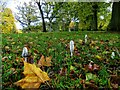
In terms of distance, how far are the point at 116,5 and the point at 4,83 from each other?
40.1 ft

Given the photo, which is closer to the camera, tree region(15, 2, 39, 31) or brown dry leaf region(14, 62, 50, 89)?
brown dry leaf region(14, 62, 50, 89)

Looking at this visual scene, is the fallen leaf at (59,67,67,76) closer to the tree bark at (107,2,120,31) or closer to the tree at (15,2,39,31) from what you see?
the tree bark at (107,2,120,31)

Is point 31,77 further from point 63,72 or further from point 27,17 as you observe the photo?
point 27,17

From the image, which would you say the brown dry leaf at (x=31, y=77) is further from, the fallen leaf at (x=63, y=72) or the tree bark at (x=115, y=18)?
the tree bark at (x=115, y=18)

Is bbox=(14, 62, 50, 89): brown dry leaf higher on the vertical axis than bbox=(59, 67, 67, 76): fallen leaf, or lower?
higher

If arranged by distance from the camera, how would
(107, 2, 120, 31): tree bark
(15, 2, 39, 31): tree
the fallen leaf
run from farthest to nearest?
(15, 2, 39, 31): tree < (107, 2, 120, 31): tree bark < the fallen leaf

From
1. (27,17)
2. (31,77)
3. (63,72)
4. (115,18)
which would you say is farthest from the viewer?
(27,17)

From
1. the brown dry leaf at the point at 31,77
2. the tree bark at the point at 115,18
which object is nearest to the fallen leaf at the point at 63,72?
the brown dry leaf at the point at 31,77

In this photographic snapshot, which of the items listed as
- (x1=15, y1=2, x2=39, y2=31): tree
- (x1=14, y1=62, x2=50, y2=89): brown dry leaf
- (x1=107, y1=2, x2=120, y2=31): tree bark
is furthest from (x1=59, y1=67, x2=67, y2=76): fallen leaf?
(x1=15, y1=2, x2=39, y2=31): tree

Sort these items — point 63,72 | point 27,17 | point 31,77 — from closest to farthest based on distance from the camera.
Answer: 1. point 31,77
2. point 63,72
3. point 27,17

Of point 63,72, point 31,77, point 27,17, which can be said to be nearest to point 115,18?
point 63,72

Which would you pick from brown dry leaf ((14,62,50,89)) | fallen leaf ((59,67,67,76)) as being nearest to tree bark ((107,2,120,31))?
fallen leaf ((59,67,67,76))

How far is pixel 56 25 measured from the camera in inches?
1414

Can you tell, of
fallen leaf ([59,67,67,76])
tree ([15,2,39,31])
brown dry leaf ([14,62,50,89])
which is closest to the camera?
brown dry leaf ([14,62,50,89])
